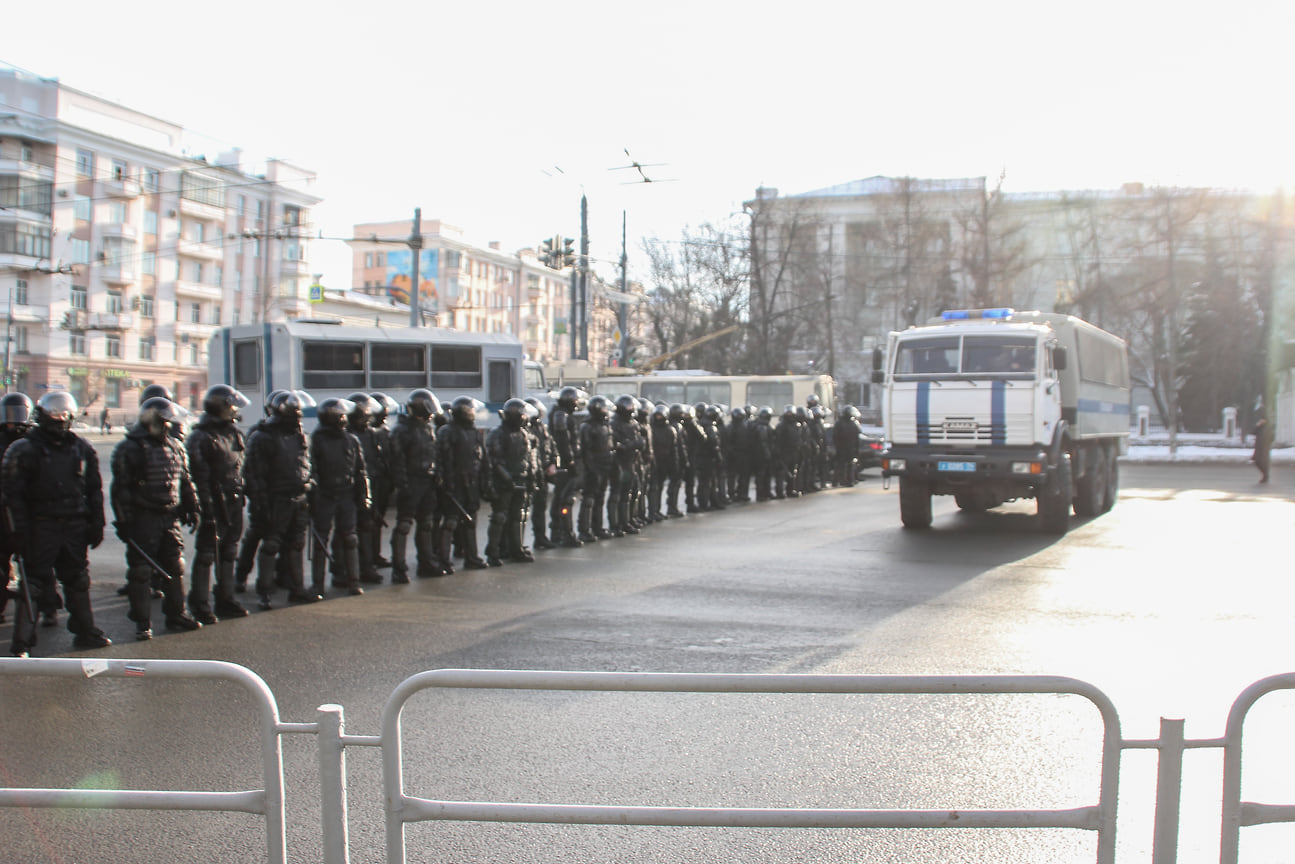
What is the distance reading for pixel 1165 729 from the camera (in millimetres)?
2729

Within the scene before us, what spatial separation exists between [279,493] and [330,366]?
11.9 m

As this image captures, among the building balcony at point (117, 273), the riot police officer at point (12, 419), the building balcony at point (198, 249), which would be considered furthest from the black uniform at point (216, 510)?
the building balcony at point (198, 249)

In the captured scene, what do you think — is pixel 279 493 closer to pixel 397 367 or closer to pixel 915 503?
pixel 915 503

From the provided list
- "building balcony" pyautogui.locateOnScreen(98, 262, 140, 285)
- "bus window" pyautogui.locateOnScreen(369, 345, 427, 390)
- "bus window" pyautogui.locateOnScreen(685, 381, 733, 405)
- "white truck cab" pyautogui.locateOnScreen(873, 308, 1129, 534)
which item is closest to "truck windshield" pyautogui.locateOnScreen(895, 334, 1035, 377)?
"white truck cab" pyautogui.locateOnScreen(873, 308, 1129, 534)

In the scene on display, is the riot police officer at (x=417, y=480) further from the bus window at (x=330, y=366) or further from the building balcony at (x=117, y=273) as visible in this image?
the building balcony at (x=117, y=273)

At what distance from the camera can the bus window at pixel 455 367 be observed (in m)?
21.8

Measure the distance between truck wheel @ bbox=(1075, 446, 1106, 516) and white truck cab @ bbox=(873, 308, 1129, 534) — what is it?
794mm

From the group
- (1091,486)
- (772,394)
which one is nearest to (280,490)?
(1091,486)

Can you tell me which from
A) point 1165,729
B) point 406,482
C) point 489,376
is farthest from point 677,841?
point 489,376

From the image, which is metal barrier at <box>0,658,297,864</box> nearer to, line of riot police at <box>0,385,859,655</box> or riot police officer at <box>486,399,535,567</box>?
line of riot police at <box>0,385,859,655</box>

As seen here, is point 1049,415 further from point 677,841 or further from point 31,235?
point 31,235

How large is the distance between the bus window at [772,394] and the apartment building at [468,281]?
147 ft

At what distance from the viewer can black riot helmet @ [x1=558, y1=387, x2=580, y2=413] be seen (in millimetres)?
14203

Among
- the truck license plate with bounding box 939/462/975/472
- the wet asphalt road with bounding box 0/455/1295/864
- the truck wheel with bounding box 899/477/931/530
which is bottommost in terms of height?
the wet asphalt road with bounding box 0/455/1295/864
